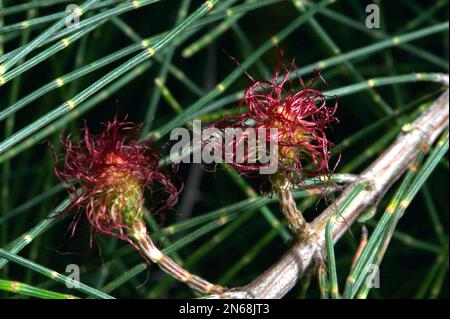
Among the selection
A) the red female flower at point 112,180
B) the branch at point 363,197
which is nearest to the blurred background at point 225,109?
the branch at point 363,197

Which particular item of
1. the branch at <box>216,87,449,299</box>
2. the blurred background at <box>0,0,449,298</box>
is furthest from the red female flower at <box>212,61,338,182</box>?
the blurred background at <box>0,0,449,298</box>

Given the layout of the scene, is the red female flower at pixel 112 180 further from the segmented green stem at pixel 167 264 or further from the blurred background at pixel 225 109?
the blurred background at pixel 225 109

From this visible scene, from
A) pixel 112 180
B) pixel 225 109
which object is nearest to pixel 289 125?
pixel 112 180

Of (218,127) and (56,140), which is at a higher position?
(56,140)

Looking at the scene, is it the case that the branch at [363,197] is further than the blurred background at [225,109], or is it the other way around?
the blurred background at [225,109]

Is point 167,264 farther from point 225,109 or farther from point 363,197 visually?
point 225,109

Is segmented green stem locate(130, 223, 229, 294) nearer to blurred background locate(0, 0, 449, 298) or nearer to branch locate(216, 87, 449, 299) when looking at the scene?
branch locate(216, 87, 449, 299)
